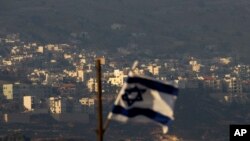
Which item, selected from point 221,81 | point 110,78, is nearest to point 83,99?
point 110,78

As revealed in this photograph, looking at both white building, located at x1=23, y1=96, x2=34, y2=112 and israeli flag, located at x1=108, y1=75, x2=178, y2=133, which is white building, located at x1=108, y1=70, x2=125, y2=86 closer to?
white building, located at x1=23, y1=96, x2=34, y2=112

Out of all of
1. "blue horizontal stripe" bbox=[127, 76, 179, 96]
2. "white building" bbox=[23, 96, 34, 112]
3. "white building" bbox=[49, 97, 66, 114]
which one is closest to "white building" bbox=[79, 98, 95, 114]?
"white building" bbox=[49, 97, 66, 114]

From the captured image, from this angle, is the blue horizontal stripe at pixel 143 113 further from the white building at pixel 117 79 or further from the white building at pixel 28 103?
the white building at pixel 117 79

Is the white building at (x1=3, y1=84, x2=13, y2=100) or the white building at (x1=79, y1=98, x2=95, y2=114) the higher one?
the white building at (x1=3, y1=84, x2=13, y2=100)

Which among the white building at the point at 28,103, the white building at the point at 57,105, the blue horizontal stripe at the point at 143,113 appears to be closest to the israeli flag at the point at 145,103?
the blue horizontal stripe at the point at 143,113

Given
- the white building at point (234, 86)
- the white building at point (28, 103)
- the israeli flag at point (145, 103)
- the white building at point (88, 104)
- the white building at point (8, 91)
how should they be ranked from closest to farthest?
the israeli flag at point (145, 103) < the white building at point (88, 104) < the white building at point (28, 103) < the white building at point (8, 91) < the white building at point (234, 86)

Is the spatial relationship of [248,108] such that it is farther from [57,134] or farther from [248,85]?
[57,134]

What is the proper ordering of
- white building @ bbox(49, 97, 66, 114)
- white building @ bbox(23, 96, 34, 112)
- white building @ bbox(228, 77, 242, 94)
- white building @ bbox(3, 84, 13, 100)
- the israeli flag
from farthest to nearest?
1. white building @ bbox(228, 77, 242, 94)
2. white building @ bbox(3, 84, 13, 100)
3. white building @ bbox(23, 96, 34, 112)
4. white building @ bbox(49, 97, 66, 114)
5. the israeli flag
